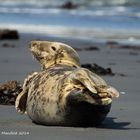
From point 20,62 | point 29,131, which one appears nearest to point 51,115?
point 29,131

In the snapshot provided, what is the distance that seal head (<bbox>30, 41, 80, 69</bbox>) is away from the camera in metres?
5.84

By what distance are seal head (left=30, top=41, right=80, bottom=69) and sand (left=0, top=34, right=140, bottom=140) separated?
541 millimetres

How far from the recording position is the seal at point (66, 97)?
16.1 feet

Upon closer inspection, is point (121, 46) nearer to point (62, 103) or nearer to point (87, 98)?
point (62, 103)

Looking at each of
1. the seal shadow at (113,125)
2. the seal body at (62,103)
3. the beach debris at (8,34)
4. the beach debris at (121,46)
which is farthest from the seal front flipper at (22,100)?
the beach debris at (8,34)

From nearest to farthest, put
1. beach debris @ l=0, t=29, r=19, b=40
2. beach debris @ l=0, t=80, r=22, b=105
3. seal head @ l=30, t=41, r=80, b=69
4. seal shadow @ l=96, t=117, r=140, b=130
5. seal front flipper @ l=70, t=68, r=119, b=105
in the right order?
seal front flipper @ l=70, t=68, r=119, b=105
seal shadow @ l=96, t=117, r=140, b=130
seal head @ l=30, t=41, r=80, b=69
beach debris @ l=0, t=80, r=22, b=105
beach debris @ l=0, t=29, r=19, b=40

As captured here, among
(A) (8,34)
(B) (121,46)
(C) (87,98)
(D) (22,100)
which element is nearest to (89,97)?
(C) (87,98)

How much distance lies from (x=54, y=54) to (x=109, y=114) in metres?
0.72

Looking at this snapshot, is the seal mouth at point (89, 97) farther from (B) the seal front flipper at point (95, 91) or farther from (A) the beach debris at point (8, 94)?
(A) the beach debris at point (8, 94)

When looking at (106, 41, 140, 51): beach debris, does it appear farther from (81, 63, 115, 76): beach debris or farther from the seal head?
Result: the seal head

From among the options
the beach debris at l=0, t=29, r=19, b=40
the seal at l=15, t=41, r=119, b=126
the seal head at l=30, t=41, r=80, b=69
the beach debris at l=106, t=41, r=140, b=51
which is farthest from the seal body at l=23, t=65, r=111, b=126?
the beach debris at l=0, t=29, r=19, b=40

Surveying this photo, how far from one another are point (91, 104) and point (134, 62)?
6.37 metres

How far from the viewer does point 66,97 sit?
4977 mm

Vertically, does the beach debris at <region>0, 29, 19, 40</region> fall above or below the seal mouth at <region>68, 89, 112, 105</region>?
below
